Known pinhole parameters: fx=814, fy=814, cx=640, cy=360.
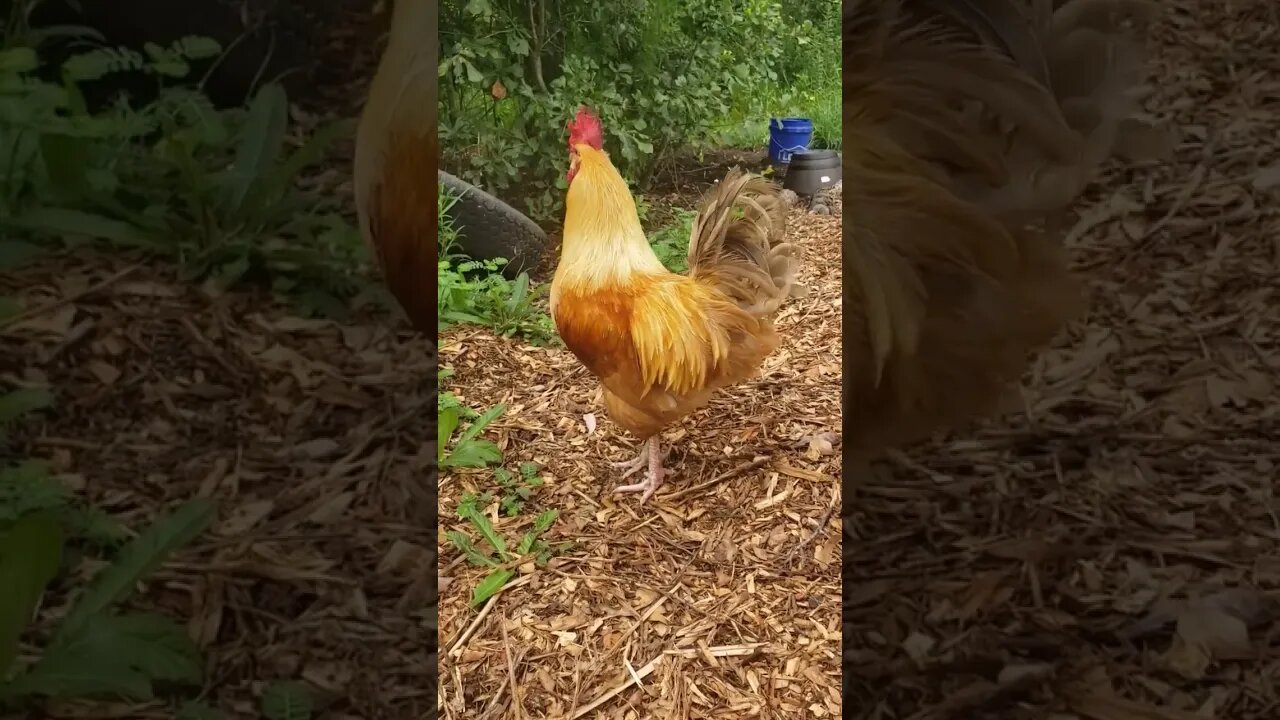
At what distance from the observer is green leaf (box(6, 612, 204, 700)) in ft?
3.00

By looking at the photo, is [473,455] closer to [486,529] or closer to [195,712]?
[486,529]

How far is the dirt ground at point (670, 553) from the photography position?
104 cm

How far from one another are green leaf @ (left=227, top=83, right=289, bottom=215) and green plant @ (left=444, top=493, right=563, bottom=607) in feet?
1.51

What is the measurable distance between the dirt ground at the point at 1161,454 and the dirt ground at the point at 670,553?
202mm

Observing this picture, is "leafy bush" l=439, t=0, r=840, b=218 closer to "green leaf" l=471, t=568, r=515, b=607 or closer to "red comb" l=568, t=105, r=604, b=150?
"red comb" l=568, t=105, r=604, b=150

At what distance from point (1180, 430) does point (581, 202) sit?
31.4 inches

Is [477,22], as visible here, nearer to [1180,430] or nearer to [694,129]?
[694,129]

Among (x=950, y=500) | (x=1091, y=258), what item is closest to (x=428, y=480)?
(x=950, y=500)

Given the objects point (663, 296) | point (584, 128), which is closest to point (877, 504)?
point (663, 296)

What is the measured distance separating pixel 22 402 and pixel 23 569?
190mm

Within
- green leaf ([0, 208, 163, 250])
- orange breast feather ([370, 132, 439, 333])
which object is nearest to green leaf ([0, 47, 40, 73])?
green leaf ([0, 208, 163, 250])

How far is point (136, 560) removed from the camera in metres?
0.95

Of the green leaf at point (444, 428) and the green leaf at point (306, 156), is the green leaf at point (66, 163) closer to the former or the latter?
the green leaf at point (306, 156)

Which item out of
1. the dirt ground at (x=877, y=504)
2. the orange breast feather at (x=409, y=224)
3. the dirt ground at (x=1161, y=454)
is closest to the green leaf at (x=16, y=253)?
the dirt ground at (x=877, y=504)
